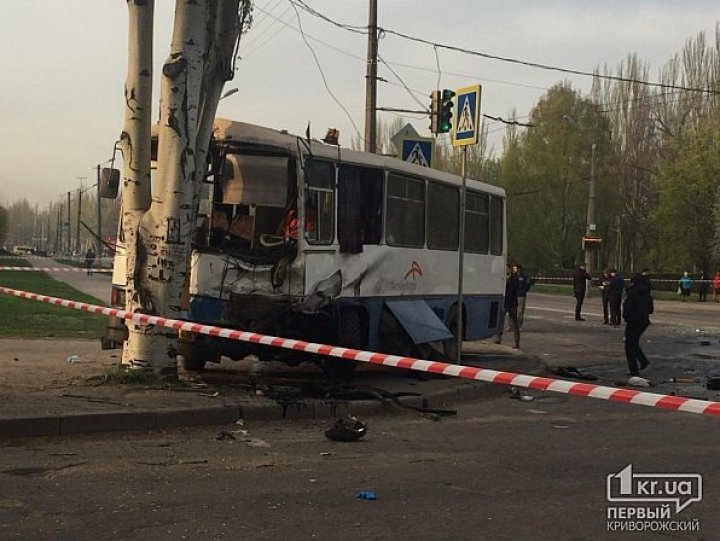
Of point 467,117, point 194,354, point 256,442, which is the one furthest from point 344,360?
point 467,117

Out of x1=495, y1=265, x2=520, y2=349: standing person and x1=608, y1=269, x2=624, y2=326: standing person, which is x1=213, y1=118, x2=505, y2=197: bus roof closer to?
x1=495, y1=265, x2=520, y2=349: standing person

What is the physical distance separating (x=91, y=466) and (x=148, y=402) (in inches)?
74.5

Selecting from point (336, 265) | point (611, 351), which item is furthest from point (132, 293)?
point (611, 351)

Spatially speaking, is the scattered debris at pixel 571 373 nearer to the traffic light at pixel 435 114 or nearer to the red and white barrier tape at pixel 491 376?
the red and white barrier tape at pixel 491 376

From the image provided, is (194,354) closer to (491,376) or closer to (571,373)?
(491,376)

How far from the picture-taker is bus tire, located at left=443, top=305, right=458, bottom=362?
1277 centimetres

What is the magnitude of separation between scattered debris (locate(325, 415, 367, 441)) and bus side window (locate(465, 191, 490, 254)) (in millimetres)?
6524

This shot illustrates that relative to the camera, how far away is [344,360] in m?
10.7

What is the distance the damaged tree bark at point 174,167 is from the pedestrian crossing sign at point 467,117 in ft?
11.9

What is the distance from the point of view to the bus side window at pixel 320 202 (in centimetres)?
1004

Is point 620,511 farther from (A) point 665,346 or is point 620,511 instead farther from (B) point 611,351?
(A) point 665,346

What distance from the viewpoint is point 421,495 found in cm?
572

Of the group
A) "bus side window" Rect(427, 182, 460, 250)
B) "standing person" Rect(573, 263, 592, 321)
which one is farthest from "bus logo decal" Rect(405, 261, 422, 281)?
"standing person" Rect(573, 263, 592, 321)

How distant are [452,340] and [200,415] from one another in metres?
5.58
